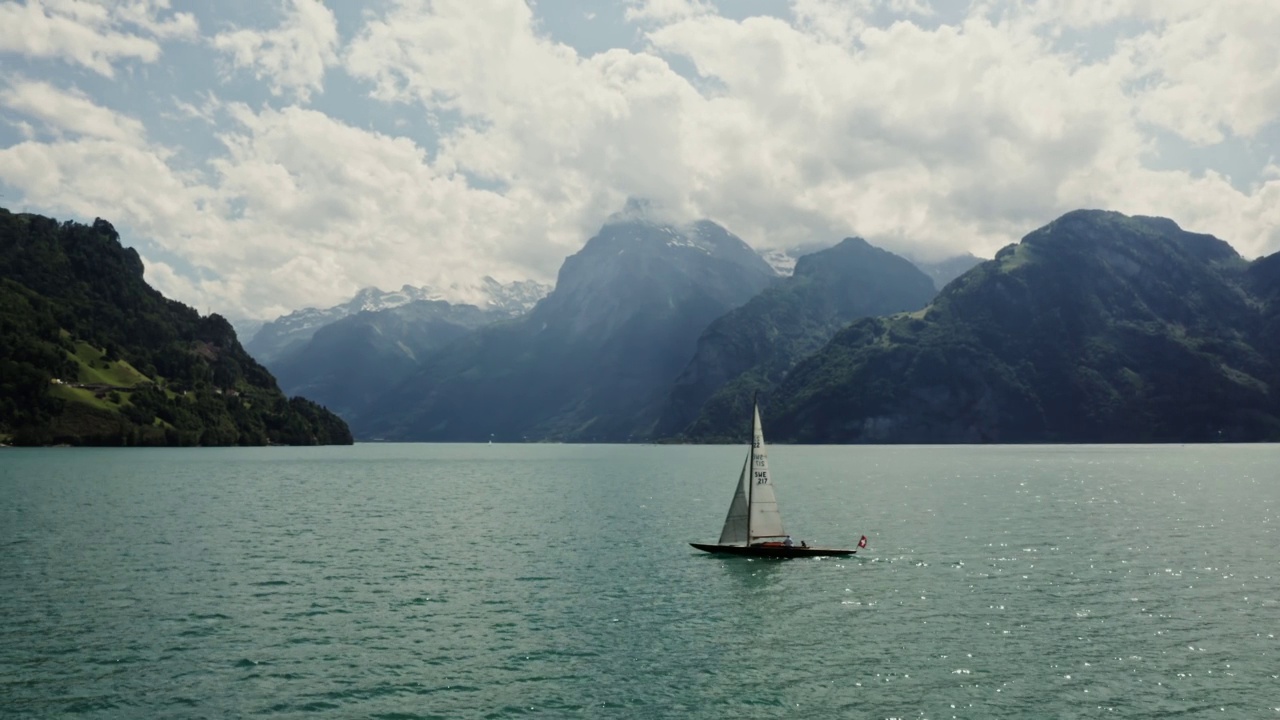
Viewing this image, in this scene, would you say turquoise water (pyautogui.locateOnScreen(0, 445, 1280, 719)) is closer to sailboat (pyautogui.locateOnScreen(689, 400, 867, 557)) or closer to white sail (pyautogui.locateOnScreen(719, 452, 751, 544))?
sailboat (pyautogui.locateOnScreen(689, 400, 867, 557))

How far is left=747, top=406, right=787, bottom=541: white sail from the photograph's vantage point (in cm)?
8500

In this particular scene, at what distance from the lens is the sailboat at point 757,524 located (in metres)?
84.8

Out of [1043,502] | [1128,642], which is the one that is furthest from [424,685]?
[1043,502]

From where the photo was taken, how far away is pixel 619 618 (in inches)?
2383

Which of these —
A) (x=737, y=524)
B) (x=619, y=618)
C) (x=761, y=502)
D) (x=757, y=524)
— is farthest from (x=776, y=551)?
(x=619, y=618)

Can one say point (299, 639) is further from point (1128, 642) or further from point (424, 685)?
point (1128, 642)

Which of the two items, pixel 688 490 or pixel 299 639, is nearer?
pixel 299 639

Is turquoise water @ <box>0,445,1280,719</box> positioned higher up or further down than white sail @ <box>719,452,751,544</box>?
further down

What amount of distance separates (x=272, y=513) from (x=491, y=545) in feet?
139

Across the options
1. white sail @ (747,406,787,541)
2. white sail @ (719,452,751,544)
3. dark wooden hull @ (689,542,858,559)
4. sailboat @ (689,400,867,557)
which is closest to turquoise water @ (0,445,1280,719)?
dark wooden hull @ (689,542,858,559)

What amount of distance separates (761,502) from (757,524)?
6.74 ft

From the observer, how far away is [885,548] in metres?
93.4

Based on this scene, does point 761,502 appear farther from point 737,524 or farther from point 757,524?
point 737,524

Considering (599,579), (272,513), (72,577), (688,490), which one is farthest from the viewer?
(688,490)
